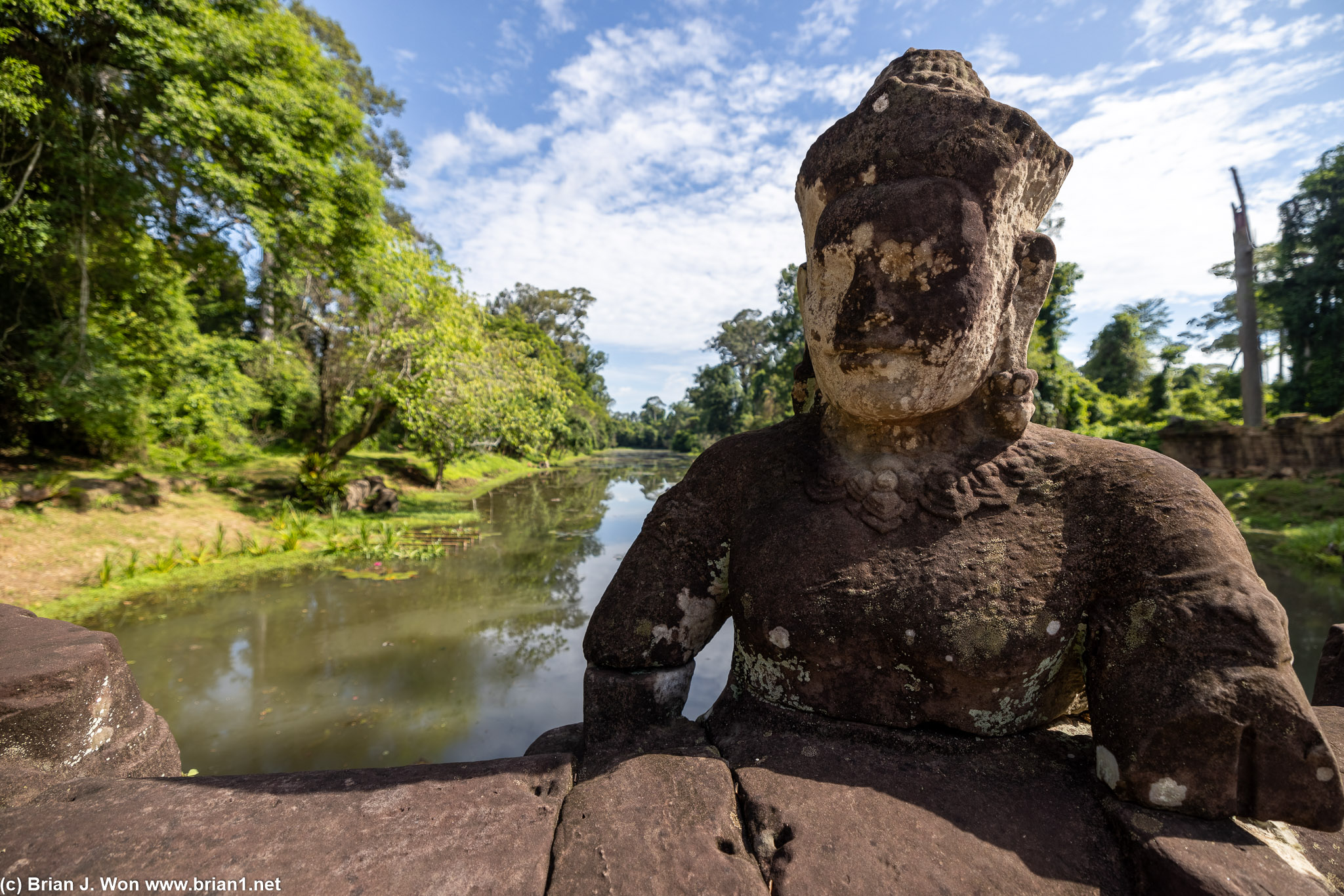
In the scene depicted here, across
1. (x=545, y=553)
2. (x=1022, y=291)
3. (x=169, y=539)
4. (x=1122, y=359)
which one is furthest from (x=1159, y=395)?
(x=169, y=539)

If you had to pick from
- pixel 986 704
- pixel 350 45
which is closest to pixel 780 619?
pixel 986 704

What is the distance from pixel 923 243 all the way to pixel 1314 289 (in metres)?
23.4

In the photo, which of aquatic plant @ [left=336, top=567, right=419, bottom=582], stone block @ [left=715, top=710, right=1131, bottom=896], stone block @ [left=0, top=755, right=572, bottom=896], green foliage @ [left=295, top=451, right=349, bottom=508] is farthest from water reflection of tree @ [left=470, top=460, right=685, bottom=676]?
stone block @ [left=715, top=710, right=1131, bottom=896]

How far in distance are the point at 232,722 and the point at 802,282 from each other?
4.15m

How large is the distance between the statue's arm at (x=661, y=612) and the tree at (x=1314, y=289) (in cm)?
2196

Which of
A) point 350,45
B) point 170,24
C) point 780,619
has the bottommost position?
point 780,619

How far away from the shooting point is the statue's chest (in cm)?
120

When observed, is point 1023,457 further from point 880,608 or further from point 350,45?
point 350,45

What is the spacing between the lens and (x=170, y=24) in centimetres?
649

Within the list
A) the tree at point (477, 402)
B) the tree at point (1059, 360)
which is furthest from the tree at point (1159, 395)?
the tree at point (477, 402)

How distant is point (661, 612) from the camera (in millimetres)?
1556

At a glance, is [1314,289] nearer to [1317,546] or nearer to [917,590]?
[1317,546]

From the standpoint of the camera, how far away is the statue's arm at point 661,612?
153 centimetres

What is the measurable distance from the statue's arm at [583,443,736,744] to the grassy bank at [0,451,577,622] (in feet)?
19.5
